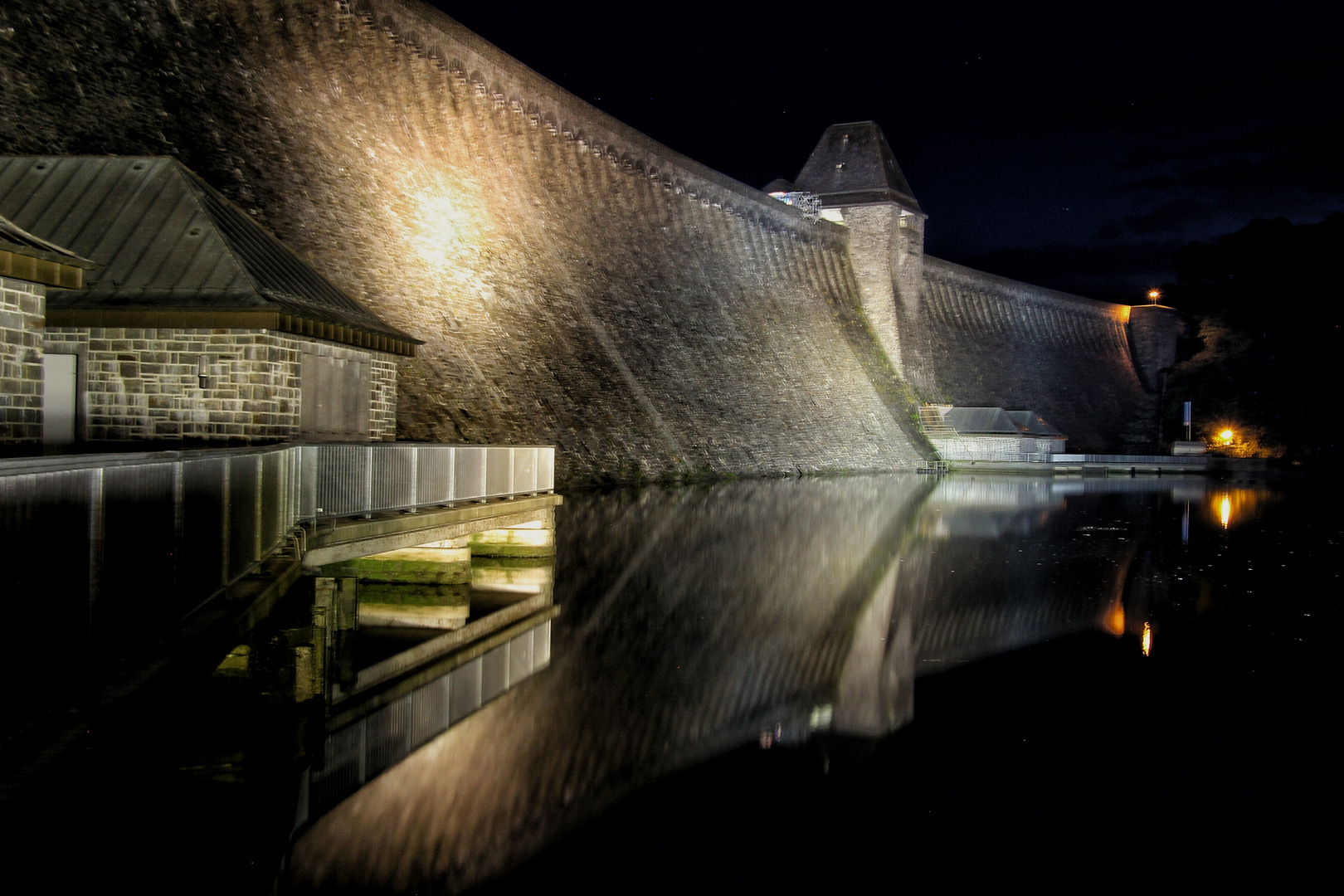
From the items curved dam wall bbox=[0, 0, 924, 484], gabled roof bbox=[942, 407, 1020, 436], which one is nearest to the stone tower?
gabled roof bbox=[942, 407, 1020, 436]

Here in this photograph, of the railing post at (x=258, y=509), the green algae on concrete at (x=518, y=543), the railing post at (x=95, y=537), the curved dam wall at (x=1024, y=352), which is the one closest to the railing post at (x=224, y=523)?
the railing post at (x=258, y=509)

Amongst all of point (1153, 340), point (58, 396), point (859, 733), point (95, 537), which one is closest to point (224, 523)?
point (95, 537)

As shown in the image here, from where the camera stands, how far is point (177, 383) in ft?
37.7

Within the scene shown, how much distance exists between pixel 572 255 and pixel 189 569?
27.2 metres

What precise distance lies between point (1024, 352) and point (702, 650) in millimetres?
60074

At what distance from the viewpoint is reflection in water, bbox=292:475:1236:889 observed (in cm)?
528

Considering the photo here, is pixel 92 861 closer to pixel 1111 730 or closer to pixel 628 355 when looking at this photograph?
pixel 1111 730

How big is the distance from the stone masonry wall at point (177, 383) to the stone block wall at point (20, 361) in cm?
209

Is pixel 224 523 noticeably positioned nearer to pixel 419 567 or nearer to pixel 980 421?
pixel 419 567

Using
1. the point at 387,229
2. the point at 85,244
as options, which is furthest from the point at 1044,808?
the point at 387,229

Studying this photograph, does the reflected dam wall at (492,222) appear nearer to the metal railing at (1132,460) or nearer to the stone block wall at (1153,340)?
the metal railing at (1132,460)

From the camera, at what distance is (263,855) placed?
4746mm

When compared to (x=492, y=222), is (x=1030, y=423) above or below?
below

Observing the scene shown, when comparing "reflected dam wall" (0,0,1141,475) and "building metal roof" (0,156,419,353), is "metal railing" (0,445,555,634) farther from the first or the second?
"reflected dam wall" (0,0,1141,475)
